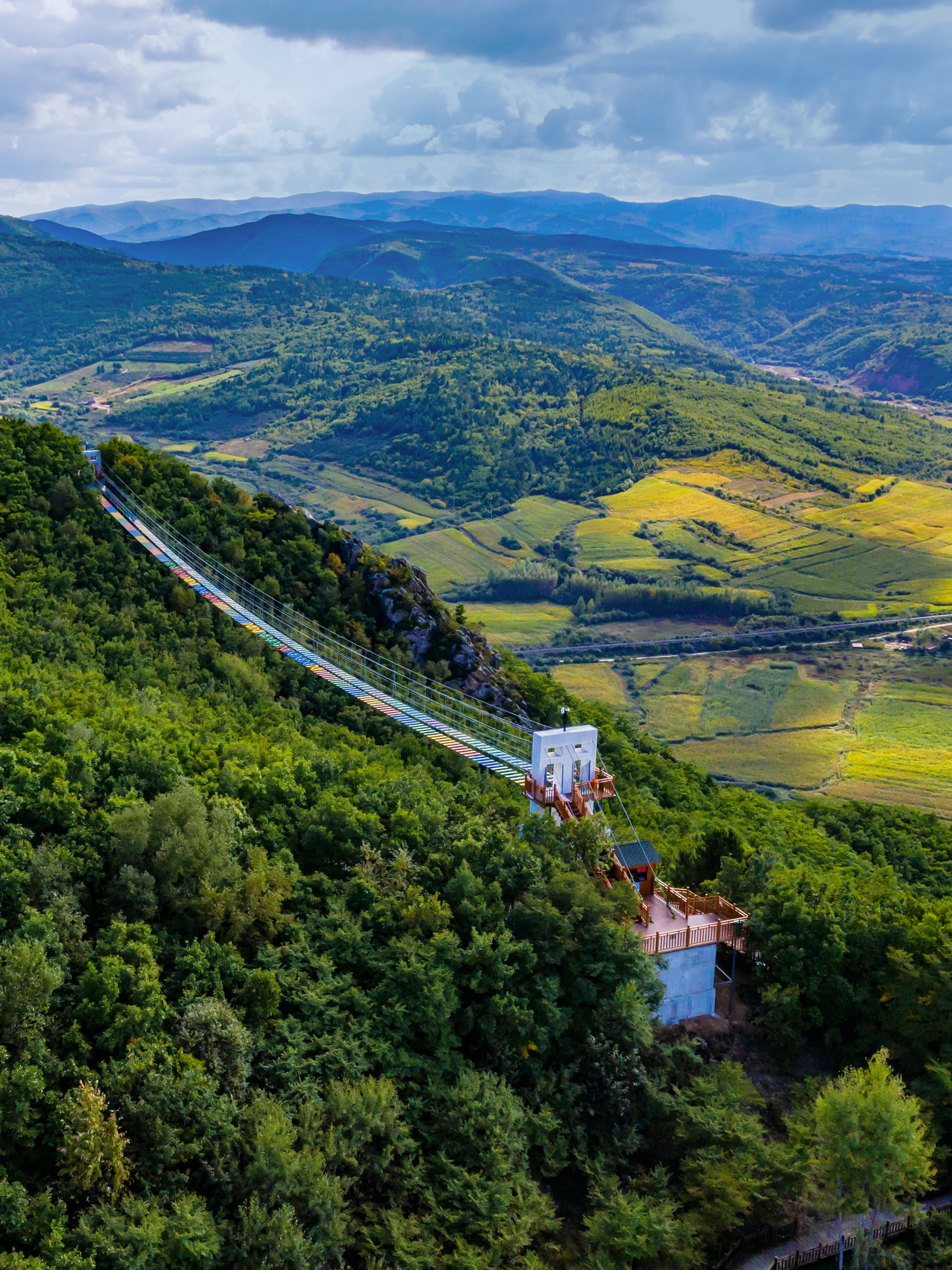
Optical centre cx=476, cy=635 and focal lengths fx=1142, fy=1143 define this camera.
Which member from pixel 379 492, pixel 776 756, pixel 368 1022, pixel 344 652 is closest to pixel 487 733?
pixel 344 652

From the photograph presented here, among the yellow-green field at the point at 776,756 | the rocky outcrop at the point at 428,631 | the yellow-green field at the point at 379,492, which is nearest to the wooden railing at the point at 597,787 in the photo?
the rocky outcrop at the point at 428,631

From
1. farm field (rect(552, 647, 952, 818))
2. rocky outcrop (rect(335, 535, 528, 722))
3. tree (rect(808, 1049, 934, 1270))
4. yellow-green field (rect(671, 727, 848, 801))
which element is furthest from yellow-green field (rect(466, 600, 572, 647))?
tree (rect(808, 1049, 934, 1270))

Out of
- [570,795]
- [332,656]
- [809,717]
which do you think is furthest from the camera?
[809,717]

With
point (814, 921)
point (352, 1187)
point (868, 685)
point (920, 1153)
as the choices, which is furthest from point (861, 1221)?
point (868, 685)

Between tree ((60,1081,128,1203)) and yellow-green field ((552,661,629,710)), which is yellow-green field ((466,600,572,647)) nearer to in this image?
yellow-green field ((552,661,629,710))

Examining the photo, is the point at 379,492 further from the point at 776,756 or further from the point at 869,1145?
the point at 869,1145

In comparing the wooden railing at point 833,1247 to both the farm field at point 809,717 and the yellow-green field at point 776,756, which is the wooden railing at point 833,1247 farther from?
the yellow-green field at point 776,756
